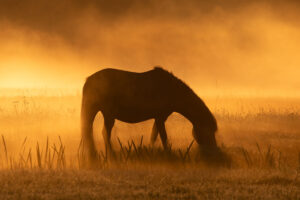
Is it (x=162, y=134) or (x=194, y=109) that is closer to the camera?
(x=162, y=134)

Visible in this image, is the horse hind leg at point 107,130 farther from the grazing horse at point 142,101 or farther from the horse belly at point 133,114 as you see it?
the horse belly at point 133,114

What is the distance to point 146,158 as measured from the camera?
35.9 ft

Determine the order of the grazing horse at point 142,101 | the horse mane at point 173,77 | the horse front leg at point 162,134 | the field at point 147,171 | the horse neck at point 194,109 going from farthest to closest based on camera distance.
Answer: the horse mane at point 173,77, the horse neck at point 194,109, the grazing horse at point 142,101, the horse front leg at point 162,134, the field at point 147,171

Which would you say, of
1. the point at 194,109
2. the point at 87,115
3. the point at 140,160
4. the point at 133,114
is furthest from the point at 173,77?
the point at 140,160

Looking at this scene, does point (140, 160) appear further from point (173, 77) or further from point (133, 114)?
point (173, 77)

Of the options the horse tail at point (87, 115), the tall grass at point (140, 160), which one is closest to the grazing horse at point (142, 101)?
the horse tail at point (87, 115)

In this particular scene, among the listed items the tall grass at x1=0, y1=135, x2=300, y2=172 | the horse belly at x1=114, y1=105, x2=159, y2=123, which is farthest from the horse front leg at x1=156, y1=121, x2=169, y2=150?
the tall grass at x1=0, y1=135, x2=300, y2=172

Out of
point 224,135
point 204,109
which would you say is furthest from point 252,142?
point 204,109

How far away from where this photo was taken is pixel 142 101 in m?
12.9

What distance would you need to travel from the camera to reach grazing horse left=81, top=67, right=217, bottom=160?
12.6 metres

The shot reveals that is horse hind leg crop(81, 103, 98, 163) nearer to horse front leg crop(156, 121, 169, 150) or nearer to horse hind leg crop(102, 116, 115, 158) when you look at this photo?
horse hind leg crop(102, 116, 115, 158)

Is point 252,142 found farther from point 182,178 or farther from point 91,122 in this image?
point 182,178

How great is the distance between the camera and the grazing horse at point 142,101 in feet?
41.3

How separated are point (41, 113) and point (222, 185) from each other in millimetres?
12600
